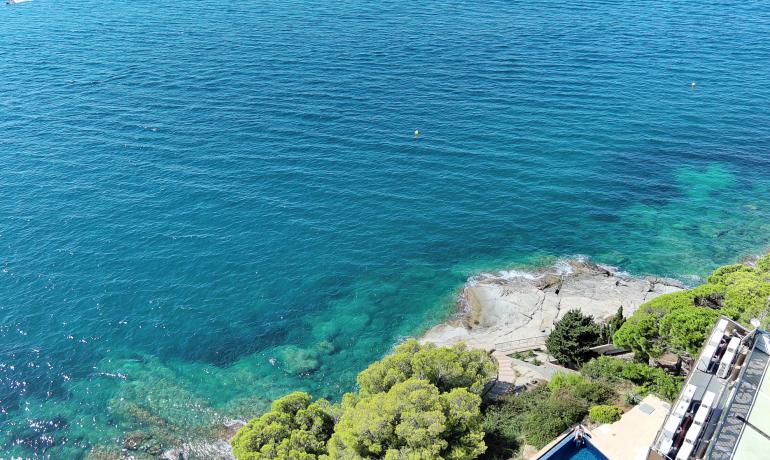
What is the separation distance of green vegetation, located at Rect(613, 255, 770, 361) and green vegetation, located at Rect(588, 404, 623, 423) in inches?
334

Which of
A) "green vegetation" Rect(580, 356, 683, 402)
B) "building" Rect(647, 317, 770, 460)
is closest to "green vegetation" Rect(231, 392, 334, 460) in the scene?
"green vegetation" Rect(580, 356, 683, 402)

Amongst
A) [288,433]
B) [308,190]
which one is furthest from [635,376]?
[308,190]

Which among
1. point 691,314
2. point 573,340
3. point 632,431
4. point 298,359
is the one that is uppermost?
point 691,314

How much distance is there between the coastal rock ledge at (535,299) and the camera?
194 ft

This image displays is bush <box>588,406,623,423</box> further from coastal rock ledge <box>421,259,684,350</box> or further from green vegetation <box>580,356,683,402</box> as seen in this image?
coastal rock ledge <box>421,259,684,350</box>

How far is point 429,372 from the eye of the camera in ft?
135

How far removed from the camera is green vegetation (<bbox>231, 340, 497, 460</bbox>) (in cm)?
3609

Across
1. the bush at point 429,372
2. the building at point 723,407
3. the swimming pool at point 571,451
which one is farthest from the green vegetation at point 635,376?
the building at point 723,407

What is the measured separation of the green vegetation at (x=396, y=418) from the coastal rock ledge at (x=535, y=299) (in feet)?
47.1

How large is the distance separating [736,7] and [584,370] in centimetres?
13577

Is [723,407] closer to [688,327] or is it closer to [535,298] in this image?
[688,327]

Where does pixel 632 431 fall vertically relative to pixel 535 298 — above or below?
above

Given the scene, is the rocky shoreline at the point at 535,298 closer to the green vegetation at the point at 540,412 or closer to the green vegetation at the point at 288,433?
the green vegetation at the point at 540,412

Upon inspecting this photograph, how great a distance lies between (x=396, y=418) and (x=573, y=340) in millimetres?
21939
